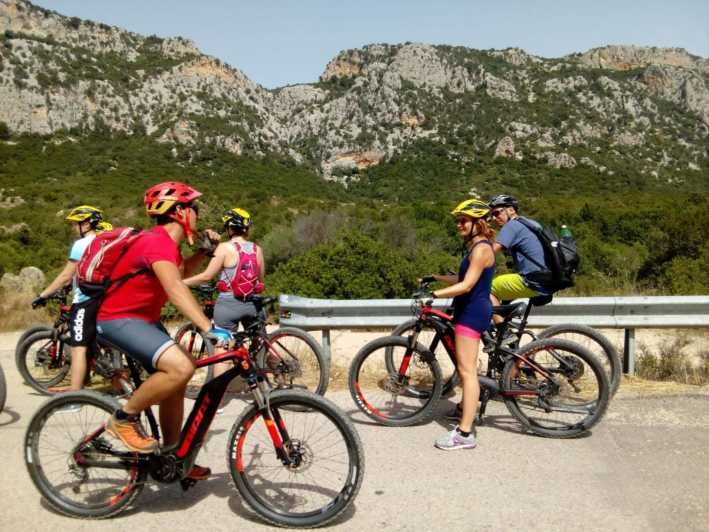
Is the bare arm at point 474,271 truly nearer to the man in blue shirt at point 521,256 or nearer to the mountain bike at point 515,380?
the mountain bike at point 515,380

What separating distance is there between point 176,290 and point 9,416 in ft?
11.6

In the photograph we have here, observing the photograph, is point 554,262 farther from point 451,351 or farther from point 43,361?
point 43,361

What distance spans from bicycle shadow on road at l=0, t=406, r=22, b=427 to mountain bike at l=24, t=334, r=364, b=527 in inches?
82.5

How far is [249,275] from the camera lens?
5.94 metres

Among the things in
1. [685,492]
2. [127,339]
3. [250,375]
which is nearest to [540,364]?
[685,492]

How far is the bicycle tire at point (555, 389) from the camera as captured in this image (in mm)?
4969

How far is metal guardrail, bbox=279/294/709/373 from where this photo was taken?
6.57 meters

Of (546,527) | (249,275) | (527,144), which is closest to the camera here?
(546,527)

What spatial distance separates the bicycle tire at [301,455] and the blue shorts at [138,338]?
24.4 inches

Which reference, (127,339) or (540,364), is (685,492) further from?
(127,339)

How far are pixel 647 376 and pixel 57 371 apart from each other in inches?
259

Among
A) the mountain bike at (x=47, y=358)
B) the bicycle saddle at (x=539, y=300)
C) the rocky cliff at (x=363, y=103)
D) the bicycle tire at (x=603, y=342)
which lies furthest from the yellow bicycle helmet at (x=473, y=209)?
the rocky cliff at (x=363, y=103)

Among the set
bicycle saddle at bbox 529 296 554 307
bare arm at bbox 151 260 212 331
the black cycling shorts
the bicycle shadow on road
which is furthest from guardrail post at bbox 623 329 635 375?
the bicycle shadow on road

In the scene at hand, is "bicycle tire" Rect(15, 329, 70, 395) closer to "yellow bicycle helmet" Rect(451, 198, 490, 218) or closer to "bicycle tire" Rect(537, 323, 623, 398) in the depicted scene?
"yellow bicycle helmet" Rect(451, 198, 490, 218)
